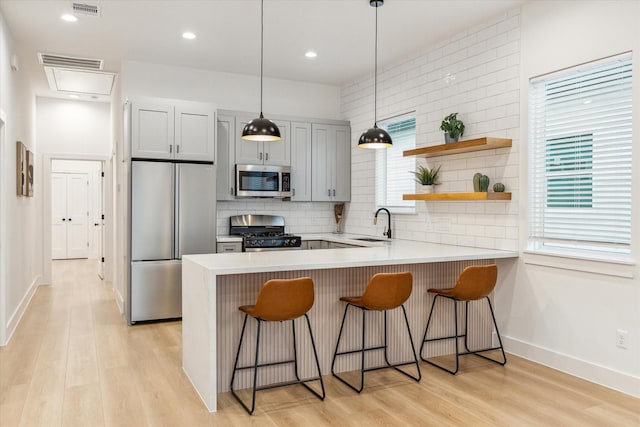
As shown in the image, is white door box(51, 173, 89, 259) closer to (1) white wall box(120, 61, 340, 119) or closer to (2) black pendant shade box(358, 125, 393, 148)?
(1) white wall box(120, 61, 340, 119)

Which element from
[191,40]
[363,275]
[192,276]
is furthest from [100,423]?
[191,40]

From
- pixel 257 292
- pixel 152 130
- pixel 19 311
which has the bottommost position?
pixel 19 311

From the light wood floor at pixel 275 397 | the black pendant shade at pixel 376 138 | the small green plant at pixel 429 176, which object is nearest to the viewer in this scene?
the light wood floor at pixel 275 397

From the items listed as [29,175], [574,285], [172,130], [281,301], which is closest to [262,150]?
[172,130]

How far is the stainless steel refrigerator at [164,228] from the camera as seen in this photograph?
5.13 meters

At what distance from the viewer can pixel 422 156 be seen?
201 inches

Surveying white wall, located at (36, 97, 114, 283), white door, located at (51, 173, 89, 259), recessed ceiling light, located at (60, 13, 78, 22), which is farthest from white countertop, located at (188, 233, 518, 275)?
white door, located at (51, 173, 89, 259)

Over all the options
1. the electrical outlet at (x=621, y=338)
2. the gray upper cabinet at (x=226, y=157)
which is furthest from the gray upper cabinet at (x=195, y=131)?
the electrical outlet at (x=621, y=338)

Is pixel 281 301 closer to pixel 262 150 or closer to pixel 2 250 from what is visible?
pixel 2 250

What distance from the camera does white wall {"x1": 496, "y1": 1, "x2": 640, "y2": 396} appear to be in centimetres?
329

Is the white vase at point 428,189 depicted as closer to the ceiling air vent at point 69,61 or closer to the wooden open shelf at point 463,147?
the wooden open shelf at point 463,147

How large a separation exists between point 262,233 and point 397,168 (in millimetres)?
1834

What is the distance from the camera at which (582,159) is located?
12.0 feet

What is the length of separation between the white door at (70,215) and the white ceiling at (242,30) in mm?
5599
